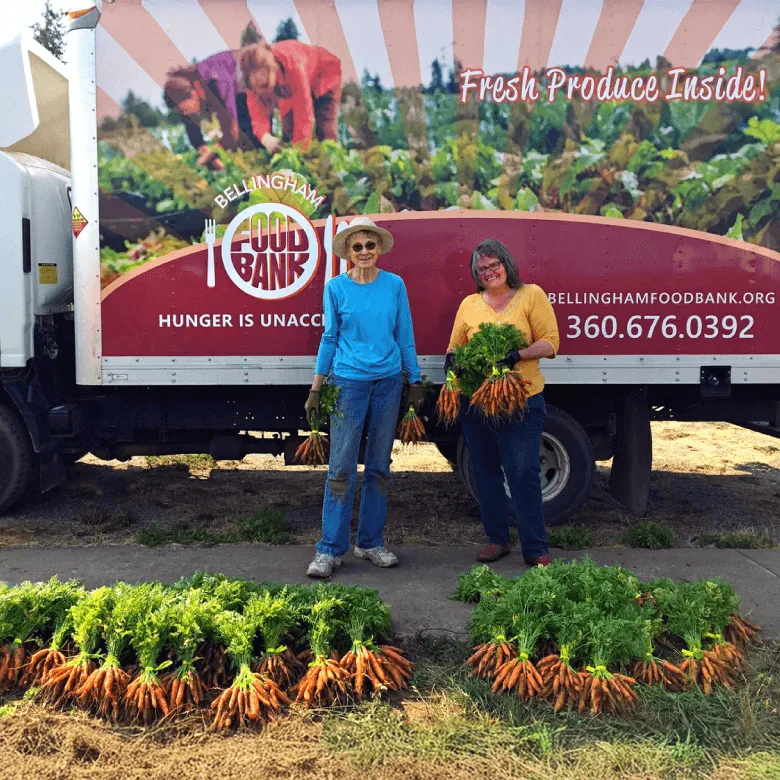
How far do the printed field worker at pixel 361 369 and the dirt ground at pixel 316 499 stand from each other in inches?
38.8

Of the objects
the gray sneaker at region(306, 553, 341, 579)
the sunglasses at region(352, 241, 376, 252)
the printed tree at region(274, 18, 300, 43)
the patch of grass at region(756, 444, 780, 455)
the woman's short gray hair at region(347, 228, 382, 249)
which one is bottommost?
the gray sneaker at region(306, 553, 341, 579)

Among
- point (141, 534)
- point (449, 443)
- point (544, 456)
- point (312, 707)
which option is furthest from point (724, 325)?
point (141, 534)

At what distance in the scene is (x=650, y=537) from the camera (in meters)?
5.61

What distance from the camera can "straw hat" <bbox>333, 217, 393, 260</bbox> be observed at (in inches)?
185

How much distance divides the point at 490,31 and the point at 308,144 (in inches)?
54.4

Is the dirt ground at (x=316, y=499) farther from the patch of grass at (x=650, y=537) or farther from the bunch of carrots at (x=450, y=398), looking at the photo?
the bunch of carrots at (x=450, y=398)

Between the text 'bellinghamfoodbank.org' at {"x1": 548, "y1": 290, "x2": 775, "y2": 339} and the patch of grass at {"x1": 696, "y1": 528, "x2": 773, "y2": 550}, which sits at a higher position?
the text 'bellinghamfoodbank.org' at {"x1": 548, "y1": 290, "x2": 775, "y2": 339}

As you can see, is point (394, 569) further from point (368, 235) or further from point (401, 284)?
point (368, 235)

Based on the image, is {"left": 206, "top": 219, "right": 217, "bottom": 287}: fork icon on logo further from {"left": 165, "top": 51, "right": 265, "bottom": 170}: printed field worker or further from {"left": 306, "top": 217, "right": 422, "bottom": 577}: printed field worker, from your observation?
{"left": 306, "top": 217, "right": 422, "bottom": 577}: printed field worker

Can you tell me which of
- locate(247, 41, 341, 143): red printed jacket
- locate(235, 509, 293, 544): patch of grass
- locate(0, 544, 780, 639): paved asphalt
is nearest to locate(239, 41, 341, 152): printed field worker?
locate(247, 41, 341, 143): red printed jacket

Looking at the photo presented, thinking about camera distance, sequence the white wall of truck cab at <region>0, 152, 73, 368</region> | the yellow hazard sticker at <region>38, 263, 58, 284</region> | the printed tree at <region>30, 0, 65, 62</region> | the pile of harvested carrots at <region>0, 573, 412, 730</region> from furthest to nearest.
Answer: the printed tree at <region>30, 0, 65, 62</region>
the yellow hazard sticker at <region>38, 263, 58, 284</region>
the white wall of truck cab at <region>0, 152, 73, 368</region>
the pile of harvested carrots at <region>0, 573, 412, 730</region>

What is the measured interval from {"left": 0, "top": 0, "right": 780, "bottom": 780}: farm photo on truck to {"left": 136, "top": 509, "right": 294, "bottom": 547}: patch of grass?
3 cm

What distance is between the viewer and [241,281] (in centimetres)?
555

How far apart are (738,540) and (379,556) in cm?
248
